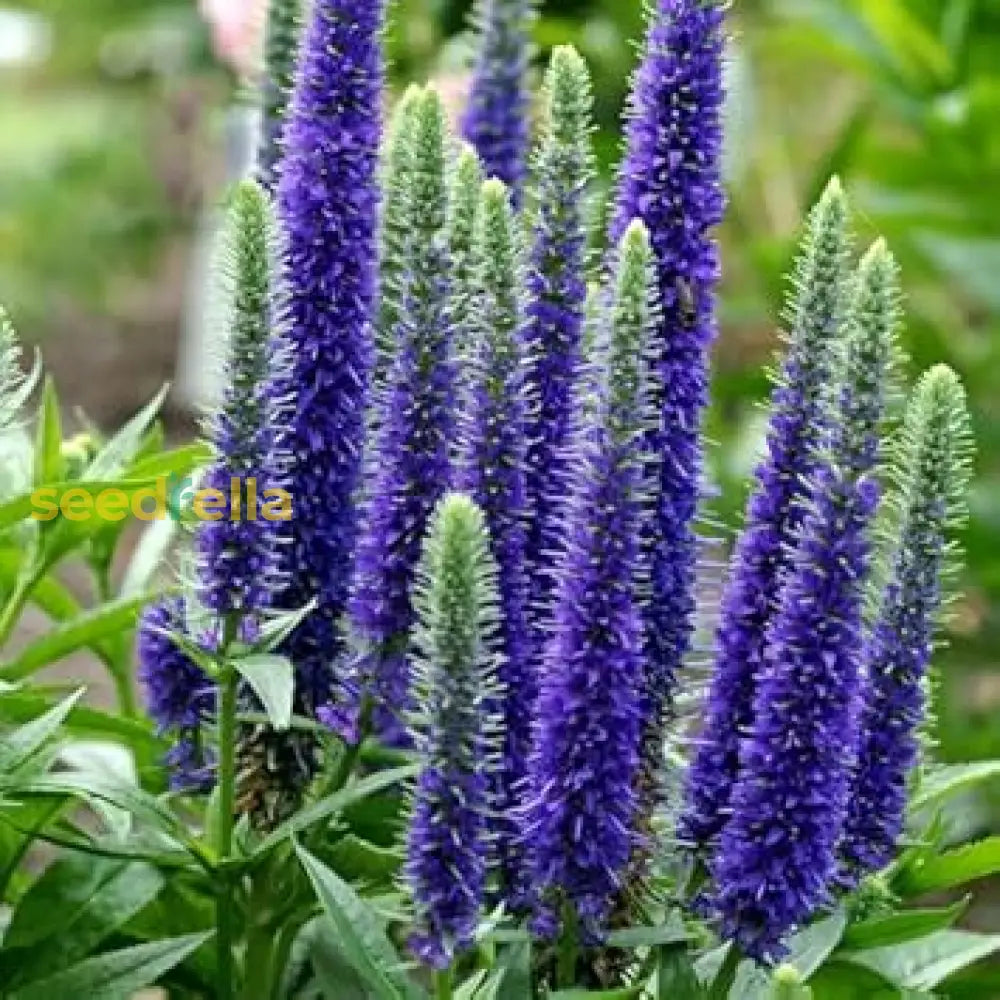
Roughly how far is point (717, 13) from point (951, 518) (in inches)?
8.7

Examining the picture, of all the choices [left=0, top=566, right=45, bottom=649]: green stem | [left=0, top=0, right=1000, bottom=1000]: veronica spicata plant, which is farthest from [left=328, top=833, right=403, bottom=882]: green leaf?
[left=0, top=566, right=45, bottom=649]: green stem

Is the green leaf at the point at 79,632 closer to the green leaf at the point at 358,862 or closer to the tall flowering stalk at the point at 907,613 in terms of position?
the green leaf at the point at 358,862

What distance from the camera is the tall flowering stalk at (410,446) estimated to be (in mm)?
782

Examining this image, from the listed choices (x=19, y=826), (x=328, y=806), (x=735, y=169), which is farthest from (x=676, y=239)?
(x=735, y=169)

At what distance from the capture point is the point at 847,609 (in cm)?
72

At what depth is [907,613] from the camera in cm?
78

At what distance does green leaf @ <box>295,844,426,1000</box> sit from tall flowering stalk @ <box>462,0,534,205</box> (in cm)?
40

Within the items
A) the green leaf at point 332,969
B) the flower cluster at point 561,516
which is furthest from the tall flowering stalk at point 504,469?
the green leaf at point 332,969

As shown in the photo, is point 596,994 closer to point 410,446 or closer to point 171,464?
point 410,446

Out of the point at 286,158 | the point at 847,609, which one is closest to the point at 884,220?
the point at 286,158

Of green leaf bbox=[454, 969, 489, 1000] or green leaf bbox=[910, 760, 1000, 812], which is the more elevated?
green leaf bbox=[910, 760, 1000, 812]

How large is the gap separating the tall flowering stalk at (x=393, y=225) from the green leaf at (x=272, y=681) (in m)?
0.13

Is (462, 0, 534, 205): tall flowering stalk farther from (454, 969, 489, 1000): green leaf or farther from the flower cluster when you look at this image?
(454, 969, 489, 1000): green leaf

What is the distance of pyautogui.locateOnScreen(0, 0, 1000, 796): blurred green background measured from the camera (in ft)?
6.79
